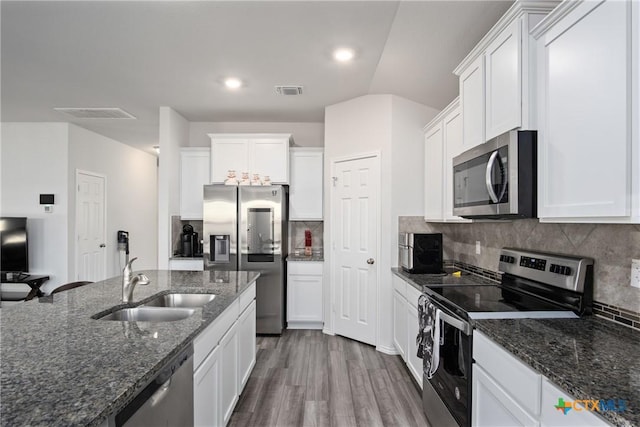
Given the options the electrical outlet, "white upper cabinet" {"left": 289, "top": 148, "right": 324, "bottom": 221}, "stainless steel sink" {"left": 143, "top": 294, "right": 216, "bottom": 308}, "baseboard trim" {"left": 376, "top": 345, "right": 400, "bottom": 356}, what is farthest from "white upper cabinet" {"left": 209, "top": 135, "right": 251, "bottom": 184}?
the electrical outlet

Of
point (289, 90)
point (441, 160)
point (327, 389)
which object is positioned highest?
point (289, 90)

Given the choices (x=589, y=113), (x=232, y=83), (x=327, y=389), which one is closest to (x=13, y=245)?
→ (x=232, y=83)

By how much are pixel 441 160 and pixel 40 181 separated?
5.27 m

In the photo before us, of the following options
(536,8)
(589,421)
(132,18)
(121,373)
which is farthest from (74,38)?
(589,421)

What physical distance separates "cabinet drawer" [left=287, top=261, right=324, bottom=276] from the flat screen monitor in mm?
3649

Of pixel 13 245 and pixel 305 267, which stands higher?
pixel 13 245

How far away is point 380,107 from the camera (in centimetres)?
355

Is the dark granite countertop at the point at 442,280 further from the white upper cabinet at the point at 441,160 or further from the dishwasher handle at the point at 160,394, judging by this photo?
the dishwasher handle at the point at 160,394

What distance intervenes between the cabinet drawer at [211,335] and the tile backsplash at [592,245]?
1.90 metres

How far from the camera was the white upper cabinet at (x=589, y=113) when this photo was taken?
112 centimetres

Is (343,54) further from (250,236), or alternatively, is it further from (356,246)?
(250,236)

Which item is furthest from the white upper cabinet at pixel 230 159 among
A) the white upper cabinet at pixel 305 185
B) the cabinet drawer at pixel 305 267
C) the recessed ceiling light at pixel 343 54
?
the recessed ceiling light at pixel 343 54

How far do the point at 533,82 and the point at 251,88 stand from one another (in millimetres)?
2654

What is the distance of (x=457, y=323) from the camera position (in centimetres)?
175
